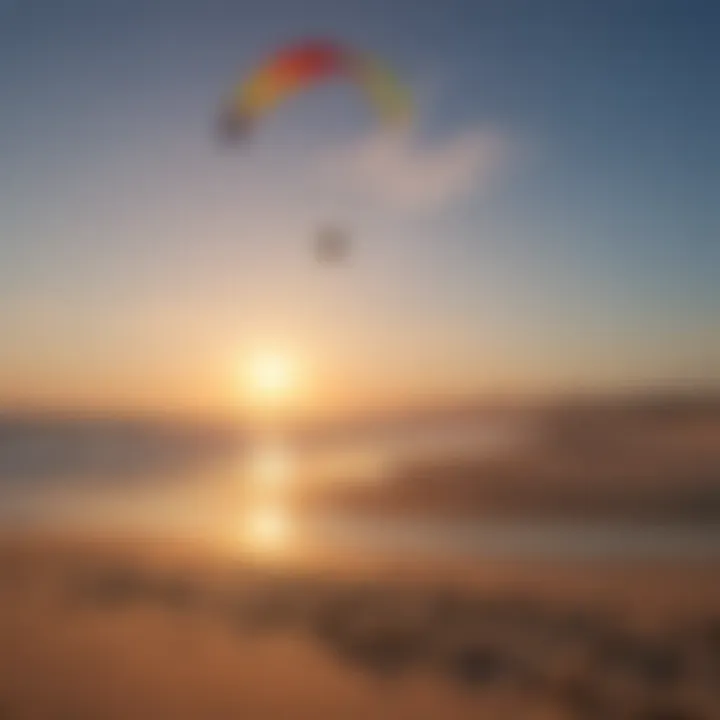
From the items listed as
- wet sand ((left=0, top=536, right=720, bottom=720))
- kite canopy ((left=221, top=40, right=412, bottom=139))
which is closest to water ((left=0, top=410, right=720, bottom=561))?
wet sand ((left=0, top=536, right=720, bottom=720))

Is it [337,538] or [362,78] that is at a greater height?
[362,78]

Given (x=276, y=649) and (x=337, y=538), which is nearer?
(x=276, y=649)

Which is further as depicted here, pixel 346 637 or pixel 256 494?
pixel 256 494

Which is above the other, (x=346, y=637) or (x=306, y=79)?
(x=306, y=79)

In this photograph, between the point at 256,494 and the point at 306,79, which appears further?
the point at 256,494

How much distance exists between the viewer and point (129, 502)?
3.94m

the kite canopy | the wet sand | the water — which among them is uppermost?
the kite canopy

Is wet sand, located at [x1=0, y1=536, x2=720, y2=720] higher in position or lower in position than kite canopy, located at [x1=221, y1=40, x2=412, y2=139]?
lower

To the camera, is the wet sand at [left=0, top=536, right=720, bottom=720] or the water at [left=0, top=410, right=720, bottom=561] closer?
the wet sand at [left=0, top=536, right=720, bottom=720]

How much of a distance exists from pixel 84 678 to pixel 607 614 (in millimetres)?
1759

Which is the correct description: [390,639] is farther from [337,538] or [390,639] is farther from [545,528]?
[545,528]

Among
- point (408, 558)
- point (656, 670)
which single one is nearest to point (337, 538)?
point (408, 558)

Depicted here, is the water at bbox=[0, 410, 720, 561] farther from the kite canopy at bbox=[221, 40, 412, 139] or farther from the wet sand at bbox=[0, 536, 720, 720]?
the kite canopy at bbox=[221, 40, 412, 139]

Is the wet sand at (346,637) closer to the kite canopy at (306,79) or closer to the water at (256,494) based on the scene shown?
the water at (256,494)
